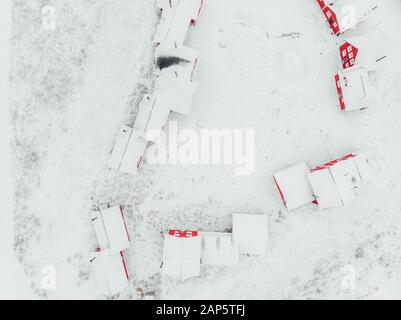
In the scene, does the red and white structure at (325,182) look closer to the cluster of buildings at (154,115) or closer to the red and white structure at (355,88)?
the red and white structure at (355,88)

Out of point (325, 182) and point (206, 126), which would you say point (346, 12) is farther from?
point (206, 126)

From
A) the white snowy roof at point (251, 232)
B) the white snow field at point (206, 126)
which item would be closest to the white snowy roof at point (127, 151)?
the white snow field at point (206, 126)

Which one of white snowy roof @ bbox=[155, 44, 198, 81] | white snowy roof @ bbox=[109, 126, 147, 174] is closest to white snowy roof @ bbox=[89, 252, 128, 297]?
white snowy roof @ bbox=[109, 126, 147, 174]

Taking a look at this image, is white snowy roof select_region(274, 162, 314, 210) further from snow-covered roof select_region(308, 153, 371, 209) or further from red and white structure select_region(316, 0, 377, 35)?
red and white structure select_region(316, 0, 377, 35)

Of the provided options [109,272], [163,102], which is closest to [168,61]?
[163,102]

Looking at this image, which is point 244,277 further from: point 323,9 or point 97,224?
point 323,9

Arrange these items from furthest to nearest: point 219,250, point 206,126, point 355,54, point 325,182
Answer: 1. point 206,126
2. point 219,250
3. point 355,54
4. point 325,182
